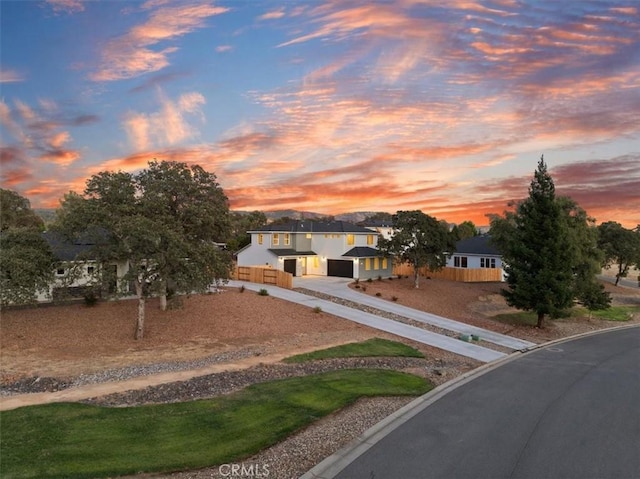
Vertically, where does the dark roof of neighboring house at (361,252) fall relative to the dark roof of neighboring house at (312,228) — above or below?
below

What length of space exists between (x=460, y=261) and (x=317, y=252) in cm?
2107

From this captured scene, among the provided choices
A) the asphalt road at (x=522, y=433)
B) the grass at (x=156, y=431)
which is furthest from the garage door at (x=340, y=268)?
the grass at (x=156, y=431)

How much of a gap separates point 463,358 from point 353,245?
101ft

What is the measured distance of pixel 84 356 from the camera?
1967 cm

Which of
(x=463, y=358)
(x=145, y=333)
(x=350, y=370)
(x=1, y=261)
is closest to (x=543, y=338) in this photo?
(x=463, y=358)

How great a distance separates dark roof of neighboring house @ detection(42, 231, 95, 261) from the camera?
76.8ft

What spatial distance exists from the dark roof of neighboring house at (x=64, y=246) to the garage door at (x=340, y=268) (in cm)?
2711

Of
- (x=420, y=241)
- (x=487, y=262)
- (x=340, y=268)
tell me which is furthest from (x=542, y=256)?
(x=487, y=262)

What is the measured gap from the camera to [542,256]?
31344 millimetres

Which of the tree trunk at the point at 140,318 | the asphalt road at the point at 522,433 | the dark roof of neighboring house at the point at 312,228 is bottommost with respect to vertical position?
the asphalt road at the point at 522,433

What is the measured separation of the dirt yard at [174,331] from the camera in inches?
766

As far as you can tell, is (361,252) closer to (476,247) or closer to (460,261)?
(460,261)

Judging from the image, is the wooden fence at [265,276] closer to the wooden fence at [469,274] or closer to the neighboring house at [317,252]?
the neighboring house at [317,252]

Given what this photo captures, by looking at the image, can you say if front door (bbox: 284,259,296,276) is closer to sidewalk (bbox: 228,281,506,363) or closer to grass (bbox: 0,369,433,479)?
sidewalk (bbox: 228,281,506,363)
